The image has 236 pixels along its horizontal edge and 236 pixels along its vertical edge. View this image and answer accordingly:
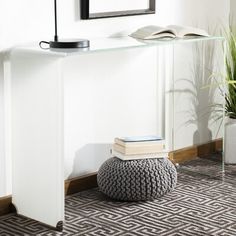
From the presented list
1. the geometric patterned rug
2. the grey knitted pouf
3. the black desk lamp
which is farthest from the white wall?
the grey knitted pouf

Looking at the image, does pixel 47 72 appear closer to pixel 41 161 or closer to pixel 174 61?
pixel 41 161

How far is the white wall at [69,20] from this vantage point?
8.14 feet

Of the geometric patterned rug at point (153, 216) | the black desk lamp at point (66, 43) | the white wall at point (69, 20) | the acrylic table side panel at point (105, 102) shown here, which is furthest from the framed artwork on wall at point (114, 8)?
the geometric patterned rug at point (153, 216)

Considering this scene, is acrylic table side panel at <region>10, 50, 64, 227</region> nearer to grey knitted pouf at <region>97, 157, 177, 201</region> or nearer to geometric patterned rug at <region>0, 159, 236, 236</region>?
geometric patterned rug at <region>0, 159, 236, 236</region>

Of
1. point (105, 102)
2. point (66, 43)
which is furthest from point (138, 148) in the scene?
point (66, 43)

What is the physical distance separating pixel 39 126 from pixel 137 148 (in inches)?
18.5

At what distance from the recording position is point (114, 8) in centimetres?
281

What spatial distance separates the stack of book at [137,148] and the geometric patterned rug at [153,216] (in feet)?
0.57

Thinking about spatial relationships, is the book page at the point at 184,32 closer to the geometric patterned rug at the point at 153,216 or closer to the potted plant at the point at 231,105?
the potted plant at the point at 231,105

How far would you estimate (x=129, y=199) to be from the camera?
2666 millimetres

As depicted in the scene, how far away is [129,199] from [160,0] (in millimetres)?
888

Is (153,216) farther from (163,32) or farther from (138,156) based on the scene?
(163,32)

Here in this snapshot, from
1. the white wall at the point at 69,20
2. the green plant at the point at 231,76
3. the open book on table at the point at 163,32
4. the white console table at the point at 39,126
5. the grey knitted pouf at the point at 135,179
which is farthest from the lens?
the green plant at the point at 231,76

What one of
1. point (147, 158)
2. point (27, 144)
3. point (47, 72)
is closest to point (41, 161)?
point (27, 144)
